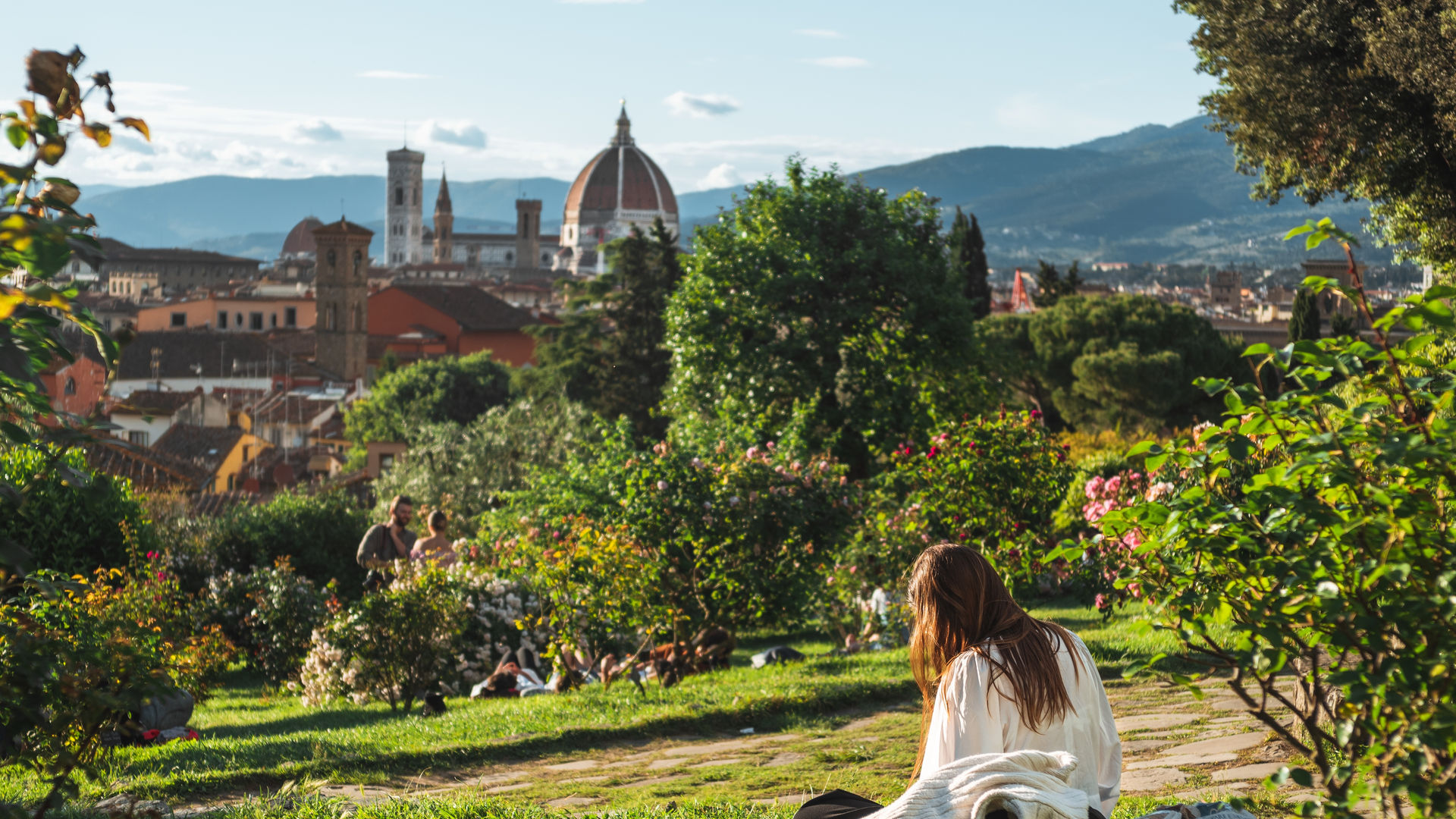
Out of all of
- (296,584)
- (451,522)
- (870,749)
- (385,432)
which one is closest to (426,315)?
(385,432)

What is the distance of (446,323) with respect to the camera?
80750 mm

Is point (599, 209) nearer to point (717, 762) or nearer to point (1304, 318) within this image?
point (1304, 318)

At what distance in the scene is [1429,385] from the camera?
243 centimetres

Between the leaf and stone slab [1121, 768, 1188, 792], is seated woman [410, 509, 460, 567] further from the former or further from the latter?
the leaf

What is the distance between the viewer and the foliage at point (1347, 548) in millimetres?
2119

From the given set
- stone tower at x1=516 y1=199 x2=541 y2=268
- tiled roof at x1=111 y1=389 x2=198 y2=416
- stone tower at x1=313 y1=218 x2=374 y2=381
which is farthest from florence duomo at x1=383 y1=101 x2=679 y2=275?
tiled roof at x1=111 y1=389 x2=198 y2=416

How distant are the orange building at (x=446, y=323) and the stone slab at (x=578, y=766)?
71.8 m

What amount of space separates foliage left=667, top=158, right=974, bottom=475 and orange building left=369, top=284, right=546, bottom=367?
59008 mm

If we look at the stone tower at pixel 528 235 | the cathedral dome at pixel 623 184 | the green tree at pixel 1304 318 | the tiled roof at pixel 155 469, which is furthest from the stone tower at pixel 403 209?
the green tree at pixel 1304 318

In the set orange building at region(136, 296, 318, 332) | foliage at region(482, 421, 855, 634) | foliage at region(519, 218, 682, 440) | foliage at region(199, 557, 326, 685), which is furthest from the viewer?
orange building at region(136, 296, 318, 332)

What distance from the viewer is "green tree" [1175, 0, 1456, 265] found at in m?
8.70

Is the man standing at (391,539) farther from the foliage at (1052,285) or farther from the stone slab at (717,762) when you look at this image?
the foliage at (1052,285)

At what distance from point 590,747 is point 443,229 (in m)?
198

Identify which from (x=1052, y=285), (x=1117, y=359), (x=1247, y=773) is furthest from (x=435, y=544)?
(x=1052, y=285)
